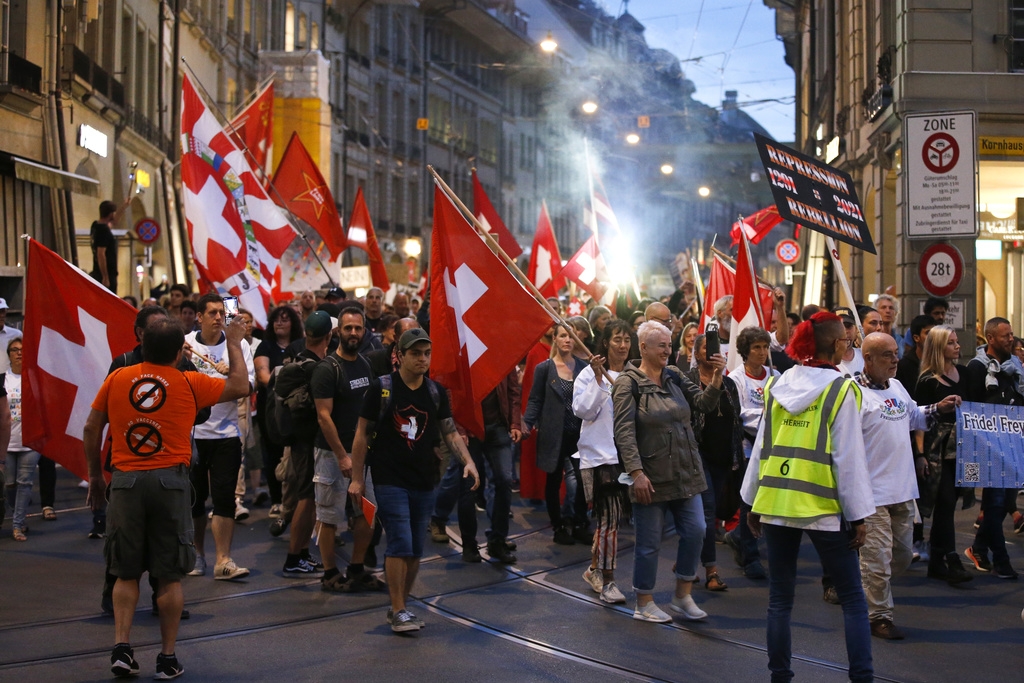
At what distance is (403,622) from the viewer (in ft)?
24.9

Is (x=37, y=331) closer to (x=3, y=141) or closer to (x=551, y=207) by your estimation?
(x=3, y=141)

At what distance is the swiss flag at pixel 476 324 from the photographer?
8.24 m

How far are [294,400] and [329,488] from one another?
68 cm

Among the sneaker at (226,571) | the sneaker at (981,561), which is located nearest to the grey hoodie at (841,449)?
the sneaker at (981,561)

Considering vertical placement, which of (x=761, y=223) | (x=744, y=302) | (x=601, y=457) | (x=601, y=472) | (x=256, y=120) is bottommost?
(x=601, y=472)

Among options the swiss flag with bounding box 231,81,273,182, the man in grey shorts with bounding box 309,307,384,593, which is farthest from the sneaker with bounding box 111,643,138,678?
the swiss flag with bounding box 231,81,273,182

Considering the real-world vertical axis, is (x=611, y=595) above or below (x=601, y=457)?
below

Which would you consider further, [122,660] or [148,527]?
[148,527]

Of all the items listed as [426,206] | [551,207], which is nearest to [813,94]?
[426,206]

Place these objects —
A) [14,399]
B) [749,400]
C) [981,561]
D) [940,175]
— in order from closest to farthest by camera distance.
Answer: [749,400]
[981,561]
[14,399]
[940,175]

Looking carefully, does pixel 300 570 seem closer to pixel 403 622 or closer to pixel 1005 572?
pixel 403 622

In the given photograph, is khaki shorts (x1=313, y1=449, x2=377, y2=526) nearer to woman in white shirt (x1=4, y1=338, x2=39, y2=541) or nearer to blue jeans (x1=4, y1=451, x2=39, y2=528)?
woman in white shirt (x1=4, y1=338, x2=39, y2=541)

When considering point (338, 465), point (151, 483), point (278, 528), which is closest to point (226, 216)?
A: point (278, 528)

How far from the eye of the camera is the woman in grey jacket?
8055mm
